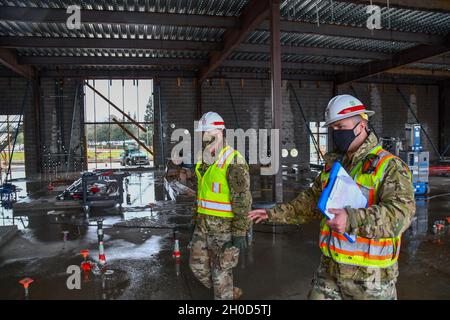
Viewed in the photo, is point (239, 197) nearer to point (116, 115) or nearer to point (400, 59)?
point (400, 59)

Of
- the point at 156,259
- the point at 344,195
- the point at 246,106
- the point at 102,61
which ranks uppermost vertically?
the point at 102,61

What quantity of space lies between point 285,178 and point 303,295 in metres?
13.6

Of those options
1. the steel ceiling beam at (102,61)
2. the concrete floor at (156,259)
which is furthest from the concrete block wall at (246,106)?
the concrete floor at (156,259)

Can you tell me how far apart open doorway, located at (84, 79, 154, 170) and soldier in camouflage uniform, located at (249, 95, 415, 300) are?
19.3m

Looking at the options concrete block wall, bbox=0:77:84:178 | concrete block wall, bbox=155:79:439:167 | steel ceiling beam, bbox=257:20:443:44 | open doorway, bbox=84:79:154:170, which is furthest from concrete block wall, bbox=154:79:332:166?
steel ceiling beam, bbox=257:20:443:44

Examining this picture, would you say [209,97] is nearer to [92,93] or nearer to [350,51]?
[92,93]

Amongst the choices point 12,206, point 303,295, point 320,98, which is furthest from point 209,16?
point 320,98

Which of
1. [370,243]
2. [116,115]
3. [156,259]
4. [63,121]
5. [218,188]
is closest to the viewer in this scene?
[370,243]

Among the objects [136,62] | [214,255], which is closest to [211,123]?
[214,255]

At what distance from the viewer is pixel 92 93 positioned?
20.6m

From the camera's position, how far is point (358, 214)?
6.63 ft

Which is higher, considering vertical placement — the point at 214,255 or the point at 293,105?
the point at 293,105

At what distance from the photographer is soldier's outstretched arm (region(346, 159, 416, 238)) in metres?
2.01

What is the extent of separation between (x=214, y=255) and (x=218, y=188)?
77 centimetres
